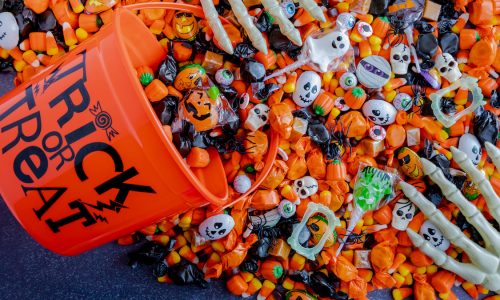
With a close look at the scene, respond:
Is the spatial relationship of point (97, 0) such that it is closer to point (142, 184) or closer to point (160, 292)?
point (142, 184)

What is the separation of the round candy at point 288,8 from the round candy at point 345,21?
0.11m

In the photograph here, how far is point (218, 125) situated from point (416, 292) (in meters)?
0.62

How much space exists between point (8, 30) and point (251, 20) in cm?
56

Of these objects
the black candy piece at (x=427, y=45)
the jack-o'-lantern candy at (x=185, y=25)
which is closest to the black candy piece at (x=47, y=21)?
the jack-o'-lantern candy at (x=185, y=25)

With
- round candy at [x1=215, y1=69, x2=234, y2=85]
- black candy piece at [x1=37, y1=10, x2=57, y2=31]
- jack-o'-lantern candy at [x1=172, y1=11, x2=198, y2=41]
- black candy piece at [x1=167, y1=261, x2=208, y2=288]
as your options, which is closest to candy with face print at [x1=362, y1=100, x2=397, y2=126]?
round candy at [x1=215, y1=69, x2=234, y2=85]

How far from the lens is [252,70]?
1.13m

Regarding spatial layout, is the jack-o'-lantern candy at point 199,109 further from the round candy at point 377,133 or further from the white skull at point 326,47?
the round candy at point 377,133

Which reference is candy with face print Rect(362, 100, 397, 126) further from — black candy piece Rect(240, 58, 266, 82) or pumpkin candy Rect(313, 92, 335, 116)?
black candy piece Rect(240, 58, 266, 82)

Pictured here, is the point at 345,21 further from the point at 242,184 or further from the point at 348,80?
the point at 242,184

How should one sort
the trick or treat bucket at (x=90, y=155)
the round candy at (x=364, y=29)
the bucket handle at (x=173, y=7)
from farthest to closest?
the round candy at (x=364, y=29)
the bucket handle at (x=173, y=7)
the trick or treat bucket at (x=90, y=155)

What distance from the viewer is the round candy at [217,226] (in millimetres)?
1127

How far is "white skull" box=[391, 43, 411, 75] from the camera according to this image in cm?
122

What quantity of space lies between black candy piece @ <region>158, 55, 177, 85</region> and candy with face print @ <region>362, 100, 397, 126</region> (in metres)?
0.45

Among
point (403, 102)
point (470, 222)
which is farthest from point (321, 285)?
point (403, 102)
